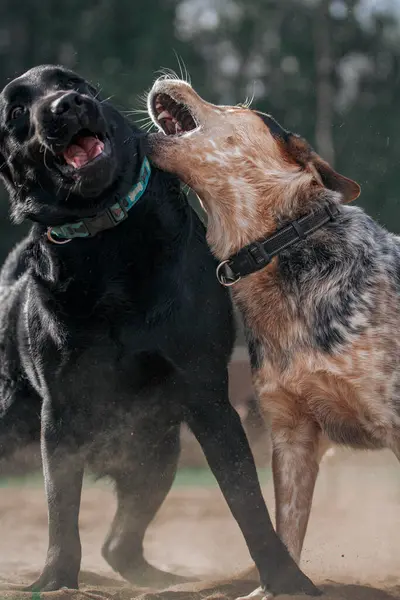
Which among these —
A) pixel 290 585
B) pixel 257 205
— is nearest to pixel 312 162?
pixel 257 205

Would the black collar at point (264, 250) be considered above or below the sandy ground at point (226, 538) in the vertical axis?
above

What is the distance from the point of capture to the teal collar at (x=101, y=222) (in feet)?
14.3

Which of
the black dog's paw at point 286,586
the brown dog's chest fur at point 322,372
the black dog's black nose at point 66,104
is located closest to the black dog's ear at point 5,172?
the black dog's black nose at point 66,104

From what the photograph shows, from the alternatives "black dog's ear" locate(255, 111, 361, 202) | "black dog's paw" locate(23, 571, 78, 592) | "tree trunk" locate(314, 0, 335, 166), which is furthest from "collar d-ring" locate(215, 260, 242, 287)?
"tree trunk" locate(314, 0, 335, 166)

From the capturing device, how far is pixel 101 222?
4348 mm

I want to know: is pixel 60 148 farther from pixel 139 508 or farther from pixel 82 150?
pixel 139 508

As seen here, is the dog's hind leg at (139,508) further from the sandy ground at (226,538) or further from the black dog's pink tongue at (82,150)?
the black dog's pink tongue at (82,150)

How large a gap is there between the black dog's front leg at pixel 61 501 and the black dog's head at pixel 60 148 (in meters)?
0.95

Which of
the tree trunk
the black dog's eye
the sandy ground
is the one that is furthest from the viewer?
the tree trunk

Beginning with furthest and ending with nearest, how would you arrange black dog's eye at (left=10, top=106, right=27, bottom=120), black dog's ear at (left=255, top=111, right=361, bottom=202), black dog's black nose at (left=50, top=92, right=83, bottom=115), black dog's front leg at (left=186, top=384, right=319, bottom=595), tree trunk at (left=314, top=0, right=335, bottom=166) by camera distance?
1. tree trunk at (left=314, top=0, right=335, bottom=166)
2. black dog's ear at (left=255, top=111, right=361, bottom=202)
3. black dog's eye at (left=10, top=106, right=27, bottom=120)
4. black dog's front leg at (left=186, top=384, right=319, bottom=595)
5. black dog's black nose at (left=50, top=92, right=83, bottom=115)

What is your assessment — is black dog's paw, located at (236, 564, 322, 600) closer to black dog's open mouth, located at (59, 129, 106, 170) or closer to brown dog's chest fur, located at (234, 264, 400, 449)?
brown dog's chest fur, located at (234, 264, 400, 449)

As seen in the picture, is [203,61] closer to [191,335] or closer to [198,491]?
[198,491]

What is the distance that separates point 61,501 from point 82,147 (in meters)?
1.60

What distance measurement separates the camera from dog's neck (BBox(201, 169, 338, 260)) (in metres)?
4.61
